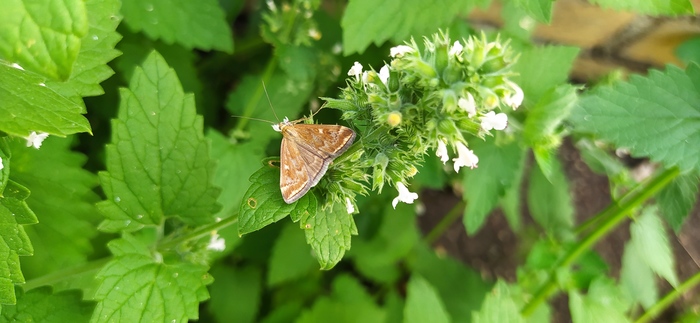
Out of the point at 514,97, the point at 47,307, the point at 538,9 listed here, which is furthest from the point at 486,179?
the point at 47,307

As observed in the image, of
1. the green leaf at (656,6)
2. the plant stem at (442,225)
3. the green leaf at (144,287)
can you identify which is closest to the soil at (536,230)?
the plant stem at (442,225)

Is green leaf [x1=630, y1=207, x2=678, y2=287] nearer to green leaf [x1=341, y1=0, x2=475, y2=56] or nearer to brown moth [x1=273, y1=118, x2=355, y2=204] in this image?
green leaf [x1=341, y1=0, x2=475, y2=56]

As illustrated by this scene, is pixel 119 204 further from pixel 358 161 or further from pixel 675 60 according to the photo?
pixel 675 60

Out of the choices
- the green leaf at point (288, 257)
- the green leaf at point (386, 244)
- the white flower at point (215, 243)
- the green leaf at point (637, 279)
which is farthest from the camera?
the green leaf at point (386, 244)

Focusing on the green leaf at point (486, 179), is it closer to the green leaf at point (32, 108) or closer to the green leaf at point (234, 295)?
the green leaf at point (234, 295)

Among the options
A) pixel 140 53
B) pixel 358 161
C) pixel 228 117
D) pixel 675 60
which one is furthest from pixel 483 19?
pixel 358 161

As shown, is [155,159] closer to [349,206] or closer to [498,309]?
[349,206]
